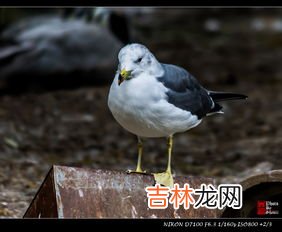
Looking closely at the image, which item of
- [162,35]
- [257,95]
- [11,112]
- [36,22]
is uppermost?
[162,35]

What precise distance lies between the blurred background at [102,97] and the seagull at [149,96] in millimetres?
909

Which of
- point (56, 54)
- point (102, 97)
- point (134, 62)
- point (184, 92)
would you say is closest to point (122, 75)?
point (134, 62)

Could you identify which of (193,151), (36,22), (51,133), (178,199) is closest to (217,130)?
(193,151)

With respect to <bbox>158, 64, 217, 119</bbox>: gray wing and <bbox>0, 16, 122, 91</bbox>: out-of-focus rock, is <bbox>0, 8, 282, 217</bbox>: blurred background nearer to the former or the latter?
<bbox>0, 16, 122, 91</bbox>: out-of-focus rock

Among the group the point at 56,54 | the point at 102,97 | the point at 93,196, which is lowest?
the point at 93,196

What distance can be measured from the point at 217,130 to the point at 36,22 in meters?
2.18

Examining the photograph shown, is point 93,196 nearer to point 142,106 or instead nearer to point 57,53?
point 142,106

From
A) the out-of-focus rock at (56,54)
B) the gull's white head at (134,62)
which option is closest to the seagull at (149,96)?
the gull's white head at (134,62)

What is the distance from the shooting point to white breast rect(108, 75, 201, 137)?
8.69 ft

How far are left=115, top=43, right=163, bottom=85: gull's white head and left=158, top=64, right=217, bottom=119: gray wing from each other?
0.09 m

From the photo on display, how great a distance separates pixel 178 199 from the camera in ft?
9.26

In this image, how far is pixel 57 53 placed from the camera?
6215mm

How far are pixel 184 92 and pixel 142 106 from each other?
0.31 metres
